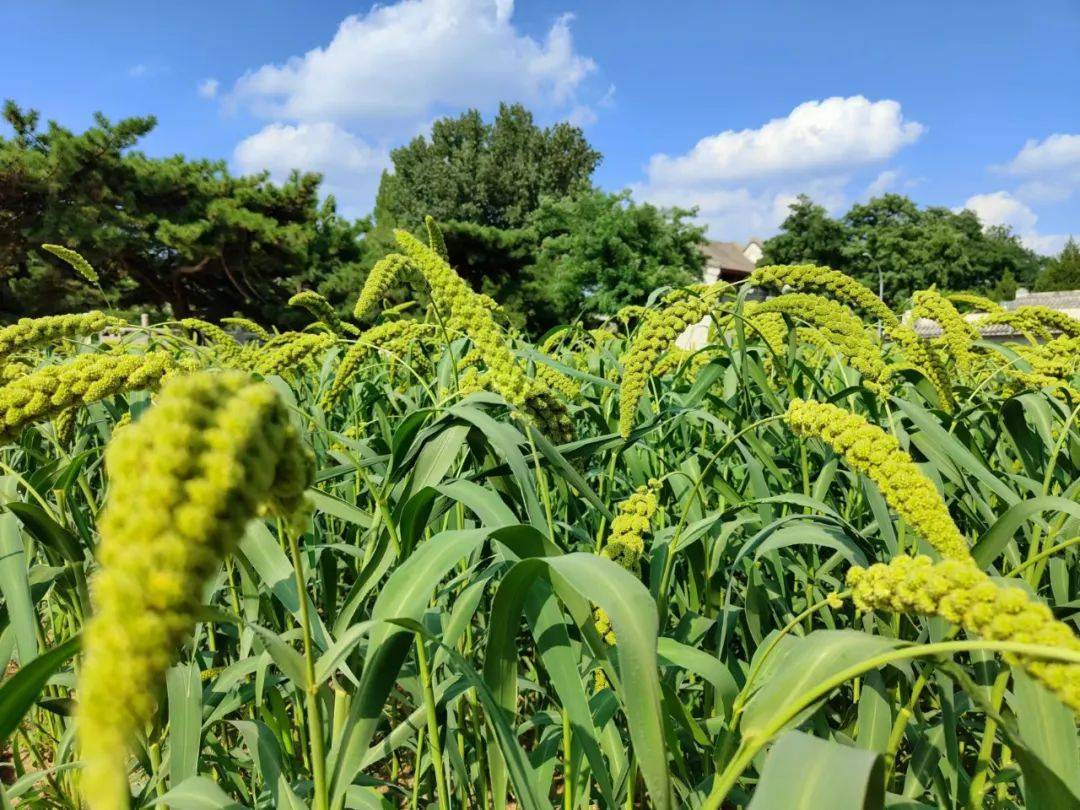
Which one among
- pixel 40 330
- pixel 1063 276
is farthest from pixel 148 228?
pixel 1063 276

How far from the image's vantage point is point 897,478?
0.97 m

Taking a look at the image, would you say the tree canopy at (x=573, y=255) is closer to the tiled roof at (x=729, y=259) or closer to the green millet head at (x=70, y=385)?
the green millet head at (x=70, y=385)

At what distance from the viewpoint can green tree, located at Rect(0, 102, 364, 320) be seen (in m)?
18.5

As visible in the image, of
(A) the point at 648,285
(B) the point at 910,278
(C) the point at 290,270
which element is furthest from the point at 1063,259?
(C) the point at 290,270

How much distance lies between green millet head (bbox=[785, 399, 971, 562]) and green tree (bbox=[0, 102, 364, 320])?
19.8 metres

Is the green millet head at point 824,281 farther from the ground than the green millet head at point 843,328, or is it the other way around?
the green millet head at point 824,281

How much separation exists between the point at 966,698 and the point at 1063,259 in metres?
63.4

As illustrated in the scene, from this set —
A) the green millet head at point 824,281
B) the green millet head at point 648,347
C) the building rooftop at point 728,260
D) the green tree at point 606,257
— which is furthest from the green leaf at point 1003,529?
the building rooftop at point 728,260

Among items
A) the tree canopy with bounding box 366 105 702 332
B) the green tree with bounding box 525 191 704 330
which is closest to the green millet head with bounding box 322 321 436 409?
the tree canopy with bounding box 366 105 702 332

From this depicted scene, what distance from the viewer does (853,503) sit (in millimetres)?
2117

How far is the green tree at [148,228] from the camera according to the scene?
18484 millimetres

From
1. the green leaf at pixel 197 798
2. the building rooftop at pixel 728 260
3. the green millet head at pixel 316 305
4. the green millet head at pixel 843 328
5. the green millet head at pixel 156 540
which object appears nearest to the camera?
the green millet head at pixel 156 540

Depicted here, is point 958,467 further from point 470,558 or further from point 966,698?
point 470,558

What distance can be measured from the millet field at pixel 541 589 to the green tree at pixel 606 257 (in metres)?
22.5
